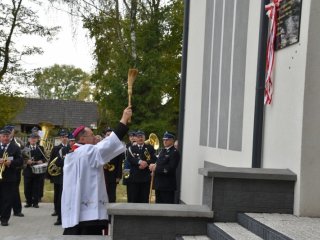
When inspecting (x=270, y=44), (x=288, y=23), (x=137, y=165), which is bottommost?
(x=137, y=165)

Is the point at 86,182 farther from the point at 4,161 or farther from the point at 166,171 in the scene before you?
the point at 4,161

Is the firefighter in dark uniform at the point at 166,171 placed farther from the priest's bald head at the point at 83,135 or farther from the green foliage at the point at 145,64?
the green foliage at the point at 145,64

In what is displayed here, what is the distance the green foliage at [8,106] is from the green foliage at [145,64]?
4.63m

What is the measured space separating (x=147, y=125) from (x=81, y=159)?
23818 mm

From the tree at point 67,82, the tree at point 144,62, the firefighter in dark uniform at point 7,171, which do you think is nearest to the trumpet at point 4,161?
the firefighter in dark uniform at point 7,171

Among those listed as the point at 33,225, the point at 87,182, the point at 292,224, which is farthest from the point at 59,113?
the point at 292,224

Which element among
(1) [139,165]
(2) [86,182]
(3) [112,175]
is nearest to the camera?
(2) [86,182]

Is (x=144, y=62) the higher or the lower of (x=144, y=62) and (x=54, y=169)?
the higher

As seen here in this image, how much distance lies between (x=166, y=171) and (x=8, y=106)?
18.8m

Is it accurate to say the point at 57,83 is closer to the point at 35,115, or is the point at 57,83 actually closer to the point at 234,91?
the point at 35,115

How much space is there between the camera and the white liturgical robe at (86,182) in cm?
679

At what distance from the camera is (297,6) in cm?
678

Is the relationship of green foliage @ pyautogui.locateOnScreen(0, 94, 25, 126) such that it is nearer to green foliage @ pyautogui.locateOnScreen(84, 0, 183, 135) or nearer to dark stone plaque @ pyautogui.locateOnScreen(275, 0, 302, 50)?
green foliage @ pyautogui.locateOnScreen(84, 0, 183, 135)

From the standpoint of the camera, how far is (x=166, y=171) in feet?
38.9
